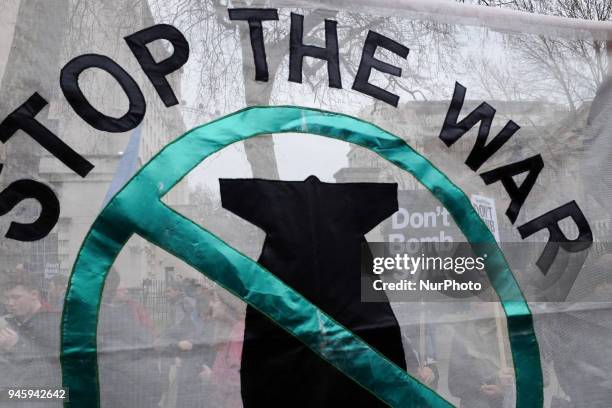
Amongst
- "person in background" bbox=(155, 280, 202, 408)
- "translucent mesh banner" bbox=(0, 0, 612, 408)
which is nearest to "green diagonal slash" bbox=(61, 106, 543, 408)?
"translucent mesh banner" bbox=(0, 0, 612, 408)

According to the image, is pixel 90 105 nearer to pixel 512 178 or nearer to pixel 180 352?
pixel 180 352

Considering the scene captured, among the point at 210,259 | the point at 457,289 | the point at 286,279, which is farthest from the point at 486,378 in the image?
the point at 210,259

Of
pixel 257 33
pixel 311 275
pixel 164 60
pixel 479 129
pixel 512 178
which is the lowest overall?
pixel 311 275

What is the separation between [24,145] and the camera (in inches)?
80.4

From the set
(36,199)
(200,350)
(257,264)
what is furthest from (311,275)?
(36,199)

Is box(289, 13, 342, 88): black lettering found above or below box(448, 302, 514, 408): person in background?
above

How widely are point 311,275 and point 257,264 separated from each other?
18 cm

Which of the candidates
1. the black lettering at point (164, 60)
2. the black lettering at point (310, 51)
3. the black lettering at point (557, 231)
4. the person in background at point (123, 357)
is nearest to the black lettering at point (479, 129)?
the black lettering at point (557, 231)

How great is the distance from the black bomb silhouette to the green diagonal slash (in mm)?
38

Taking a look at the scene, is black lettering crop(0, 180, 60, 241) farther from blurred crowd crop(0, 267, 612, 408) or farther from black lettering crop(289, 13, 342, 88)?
black lettering crop(289, 13, 342, 88)

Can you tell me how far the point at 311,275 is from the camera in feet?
7.22

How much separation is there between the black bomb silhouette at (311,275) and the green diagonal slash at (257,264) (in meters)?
0.04

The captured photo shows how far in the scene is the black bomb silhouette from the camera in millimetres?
2154

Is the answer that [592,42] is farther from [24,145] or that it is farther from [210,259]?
[24,145]
